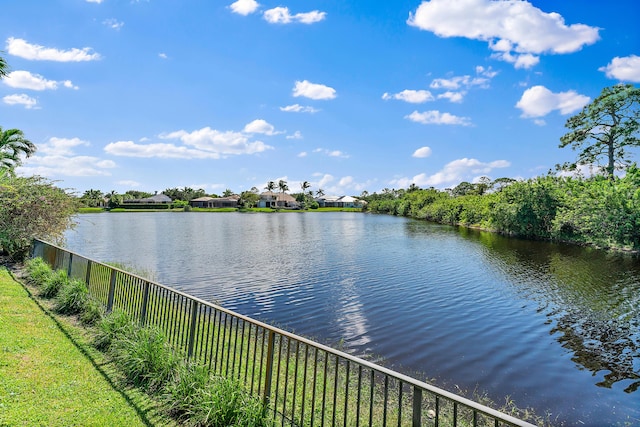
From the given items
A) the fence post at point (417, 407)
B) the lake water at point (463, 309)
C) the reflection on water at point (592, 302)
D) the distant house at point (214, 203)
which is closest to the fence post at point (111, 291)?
the lake water at point (463, 309)

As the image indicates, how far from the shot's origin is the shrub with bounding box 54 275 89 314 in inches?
324

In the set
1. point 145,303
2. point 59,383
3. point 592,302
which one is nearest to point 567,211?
point 592,302

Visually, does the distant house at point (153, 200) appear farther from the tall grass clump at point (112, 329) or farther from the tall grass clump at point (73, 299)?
the tall grass clump at point (112, 329)

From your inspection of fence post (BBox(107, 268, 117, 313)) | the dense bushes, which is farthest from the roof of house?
the dense bushes

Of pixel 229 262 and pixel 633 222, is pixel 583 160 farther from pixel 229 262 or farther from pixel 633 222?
pixel 229 262

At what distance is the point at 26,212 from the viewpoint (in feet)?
48.0

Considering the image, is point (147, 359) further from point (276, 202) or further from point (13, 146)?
point (276, 202)

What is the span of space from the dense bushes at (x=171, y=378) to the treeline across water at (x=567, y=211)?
3338 centimetres

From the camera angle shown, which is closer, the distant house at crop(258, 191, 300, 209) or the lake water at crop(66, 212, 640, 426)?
the lake water at crop(66, 212, 640, 426)

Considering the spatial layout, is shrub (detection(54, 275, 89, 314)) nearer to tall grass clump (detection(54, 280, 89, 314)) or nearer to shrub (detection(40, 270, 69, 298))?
tall grass clump (detection(54, 280, 89, 314))

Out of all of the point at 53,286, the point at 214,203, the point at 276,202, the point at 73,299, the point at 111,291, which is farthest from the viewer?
the point at 276,202

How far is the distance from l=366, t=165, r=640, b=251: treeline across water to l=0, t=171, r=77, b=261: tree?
36.4m

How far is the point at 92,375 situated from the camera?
5367 mm

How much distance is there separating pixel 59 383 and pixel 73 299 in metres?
3.91
